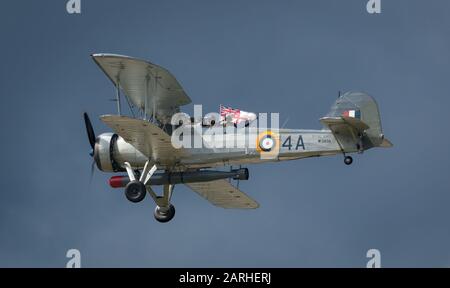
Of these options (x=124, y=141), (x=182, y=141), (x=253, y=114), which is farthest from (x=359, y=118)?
(x=124, y=141)

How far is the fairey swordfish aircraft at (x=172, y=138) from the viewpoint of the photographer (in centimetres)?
2312

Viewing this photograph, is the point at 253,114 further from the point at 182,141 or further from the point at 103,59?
the point at 103,59

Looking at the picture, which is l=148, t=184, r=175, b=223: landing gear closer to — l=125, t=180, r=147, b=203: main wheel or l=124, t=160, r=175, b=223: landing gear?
l=124, t=160, r=175, b=223: landing gear

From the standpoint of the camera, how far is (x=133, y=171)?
2491 centimetres

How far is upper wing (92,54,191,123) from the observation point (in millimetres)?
23422

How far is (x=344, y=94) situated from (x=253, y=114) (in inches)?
88.6

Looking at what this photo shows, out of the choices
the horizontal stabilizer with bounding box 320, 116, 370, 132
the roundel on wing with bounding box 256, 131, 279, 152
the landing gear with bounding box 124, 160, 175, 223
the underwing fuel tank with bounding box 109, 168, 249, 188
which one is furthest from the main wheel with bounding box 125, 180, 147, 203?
the horizontal stabilizer with bounding box 320, 116, 370, 132

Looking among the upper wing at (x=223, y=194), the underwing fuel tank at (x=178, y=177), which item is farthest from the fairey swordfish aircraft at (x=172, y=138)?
the upper wing at (x=223, y=194)

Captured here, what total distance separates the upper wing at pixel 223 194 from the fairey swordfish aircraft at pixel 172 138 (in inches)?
45.0

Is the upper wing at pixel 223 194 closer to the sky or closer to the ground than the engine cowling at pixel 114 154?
closer to the ground

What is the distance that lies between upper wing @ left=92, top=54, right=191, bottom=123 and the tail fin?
3.81 metres

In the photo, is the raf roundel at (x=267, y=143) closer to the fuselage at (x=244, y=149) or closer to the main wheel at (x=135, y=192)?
the fuselage at (x=244, y=149)

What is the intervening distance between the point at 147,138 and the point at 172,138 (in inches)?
25.2
